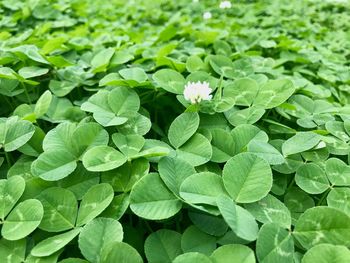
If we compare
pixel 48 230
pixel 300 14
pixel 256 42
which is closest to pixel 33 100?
pixel 48 230

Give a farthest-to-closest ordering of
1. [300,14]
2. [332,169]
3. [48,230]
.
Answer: [300,14] → [332,169] → [48,230]

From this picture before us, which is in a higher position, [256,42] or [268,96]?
[268,96]

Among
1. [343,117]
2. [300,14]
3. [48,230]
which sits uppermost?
[48,230]

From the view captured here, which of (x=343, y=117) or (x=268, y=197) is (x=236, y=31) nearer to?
(x=343, y=117)

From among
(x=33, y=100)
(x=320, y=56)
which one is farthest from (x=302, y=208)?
(x=320, y=56)

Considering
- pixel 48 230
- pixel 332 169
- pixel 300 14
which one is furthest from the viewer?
pixel 300 14

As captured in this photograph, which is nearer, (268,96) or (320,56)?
(268,96)
